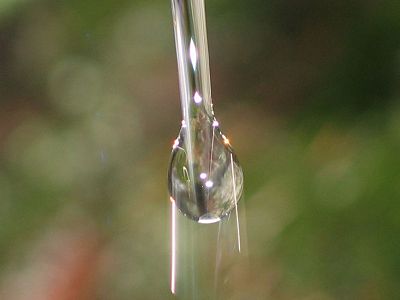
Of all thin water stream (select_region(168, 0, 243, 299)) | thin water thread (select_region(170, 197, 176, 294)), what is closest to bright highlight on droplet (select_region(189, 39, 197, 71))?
thin water stream (select_region(168, 0, 243, 299))

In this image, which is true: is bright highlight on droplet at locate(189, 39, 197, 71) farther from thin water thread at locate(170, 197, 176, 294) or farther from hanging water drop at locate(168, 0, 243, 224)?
thin water thread at locate(170, 197, 176, 294)

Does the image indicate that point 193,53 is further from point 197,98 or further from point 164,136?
point 164,136

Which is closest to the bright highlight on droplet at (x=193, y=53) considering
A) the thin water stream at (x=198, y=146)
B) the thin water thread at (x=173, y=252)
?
the thin water stream at (x=198, y=146)

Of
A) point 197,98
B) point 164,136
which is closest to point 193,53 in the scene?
point 197,98

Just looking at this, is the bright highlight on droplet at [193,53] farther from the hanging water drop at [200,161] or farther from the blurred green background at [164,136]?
the blurred green background at [164,136]

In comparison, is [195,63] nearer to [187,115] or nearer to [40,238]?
[187,115]
